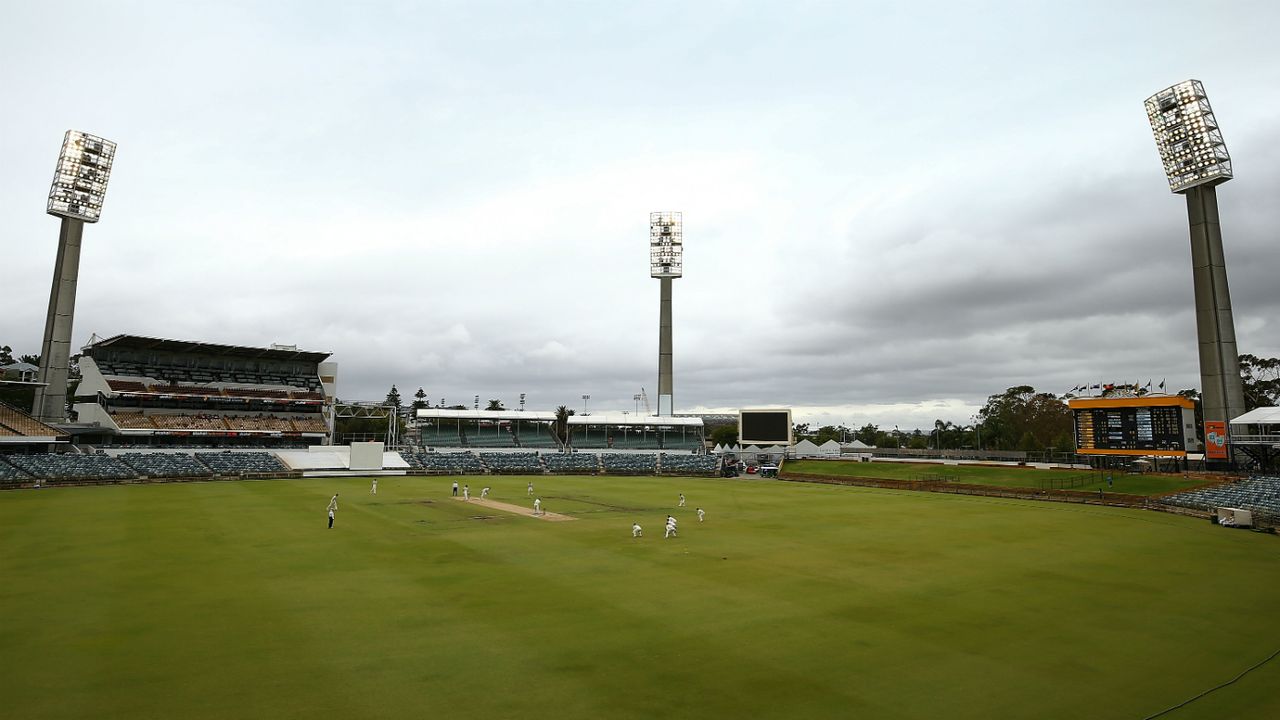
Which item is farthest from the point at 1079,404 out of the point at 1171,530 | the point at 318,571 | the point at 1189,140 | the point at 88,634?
the point at 88,634

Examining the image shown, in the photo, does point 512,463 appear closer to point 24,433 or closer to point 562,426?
point 24,433

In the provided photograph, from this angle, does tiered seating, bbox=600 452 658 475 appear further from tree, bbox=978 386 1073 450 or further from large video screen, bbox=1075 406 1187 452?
tree, bbox=978 386 1073 450

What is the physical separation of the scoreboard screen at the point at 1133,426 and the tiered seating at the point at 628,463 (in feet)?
144

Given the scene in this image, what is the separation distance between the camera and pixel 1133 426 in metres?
58.3

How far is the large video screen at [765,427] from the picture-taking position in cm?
9019

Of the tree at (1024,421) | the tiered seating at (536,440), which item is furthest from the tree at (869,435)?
the tiered seating at (536,440)

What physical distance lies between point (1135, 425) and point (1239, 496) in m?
18.5

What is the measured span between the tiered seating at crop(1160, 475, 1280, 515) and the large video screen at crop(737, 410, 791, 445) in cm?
4762

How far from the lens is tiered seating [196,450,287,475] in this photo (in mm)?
64938

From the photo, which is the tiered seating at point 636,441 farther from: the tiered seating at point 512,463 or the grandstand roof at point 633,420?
the tiered seating at point 512,463

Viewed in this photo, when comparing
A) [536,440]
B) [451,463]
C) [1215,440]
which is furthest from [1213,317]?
[536,440]

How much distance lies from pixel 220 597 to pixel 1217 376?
2769 inches

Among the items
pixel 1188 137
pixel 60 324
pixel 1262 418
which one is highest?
pixel 1188 137

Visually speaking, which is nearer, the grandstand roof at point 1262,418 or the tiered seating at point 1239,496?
the tiered seating at point 1239,496
